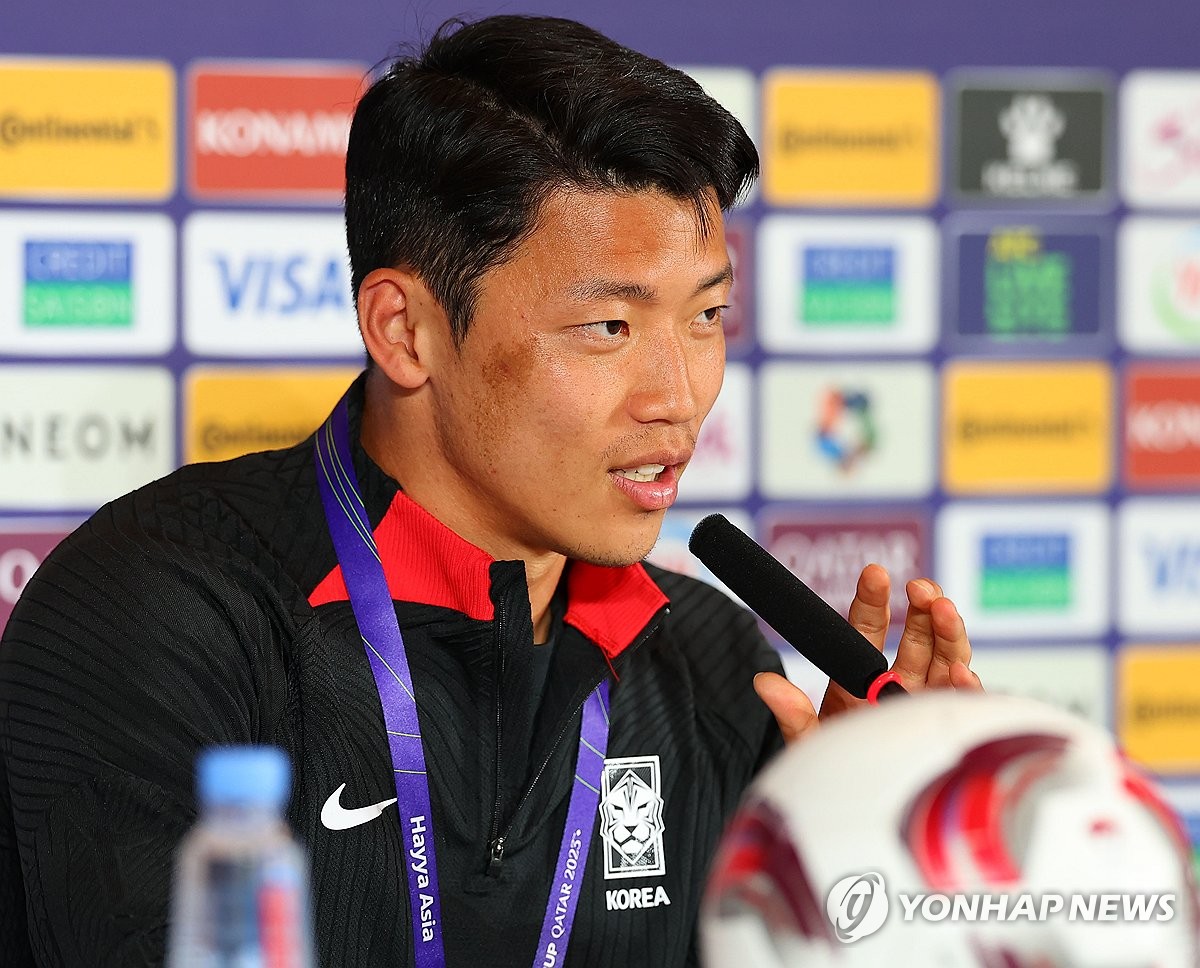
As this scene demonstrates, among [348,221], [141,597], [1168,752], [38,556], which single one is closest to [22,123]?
[38,556]

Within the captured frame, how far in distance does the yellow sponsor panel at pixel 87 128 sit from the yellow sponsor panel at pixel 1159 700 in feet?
4.64

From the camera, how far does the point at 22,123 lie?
1865 mm

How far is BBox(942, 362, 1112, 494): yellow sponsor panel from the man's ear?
1132mm

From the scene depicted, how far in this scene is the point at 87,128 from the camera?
1.90 m

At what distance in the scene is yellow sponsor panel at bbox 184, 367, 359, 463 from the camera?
1.96 m

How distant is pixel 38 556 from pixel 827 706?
1.16 meters

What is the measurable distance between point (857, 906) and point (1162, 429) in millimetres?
1690

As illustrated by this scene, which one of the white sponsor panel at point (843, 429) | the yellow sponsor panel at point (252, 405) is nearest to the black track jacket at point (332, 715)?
the yellow sponsor panel at point (252, 405)

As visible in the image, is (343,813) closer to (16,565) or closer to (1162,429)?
(16,565)

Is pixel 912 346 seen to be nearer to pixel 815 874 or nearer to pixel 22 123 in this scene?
pixel 22 123

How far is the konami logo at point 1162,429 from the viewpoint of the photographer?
221 centimetres

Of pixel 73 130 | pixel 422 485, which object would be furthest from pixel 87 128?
pixel 422 485

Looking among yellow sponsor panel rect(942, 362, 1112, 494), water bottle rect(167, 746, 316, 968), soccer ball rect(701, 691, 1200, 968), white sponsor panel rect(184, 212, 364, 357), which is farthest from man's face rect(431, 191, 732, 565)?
yellow sponsor panel rect(942, 362, 1112, 494)

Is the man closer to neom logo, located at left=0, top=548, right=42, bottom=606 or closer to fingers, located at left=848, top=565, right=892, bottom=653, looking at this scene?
fingers, located at left=848, top=565, right=892, bottom=653
